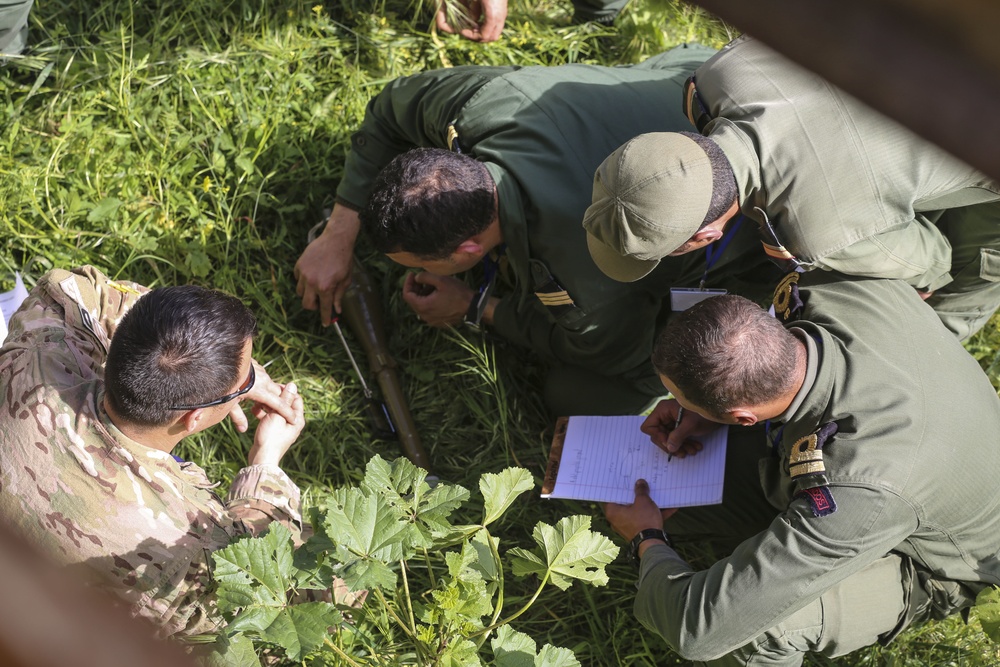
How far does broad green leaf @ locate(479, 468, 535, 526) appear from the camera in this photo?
2391mm

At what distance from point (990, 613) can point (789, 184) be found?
4.86ft

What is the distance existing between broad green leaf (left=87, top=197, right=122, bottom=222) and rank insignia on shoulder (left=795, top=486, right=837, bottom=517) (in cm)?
319

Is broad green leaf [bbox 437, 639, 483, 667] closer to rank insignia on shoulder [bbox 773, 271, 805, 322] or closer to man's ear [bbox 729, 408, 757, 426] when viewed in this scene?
man's ear [bbox 729, 408, 757, 426]

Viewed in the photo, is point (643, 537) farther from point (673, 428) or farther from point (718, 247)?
point (718, 247)

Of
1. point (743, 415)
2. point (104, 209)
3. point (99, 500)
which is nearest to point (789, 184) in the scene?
point (743, 415)

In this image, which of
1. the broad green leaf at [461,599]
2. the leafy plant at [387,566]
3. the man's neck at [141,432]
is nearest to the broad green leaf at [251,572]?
the leafy plant at [387,566]

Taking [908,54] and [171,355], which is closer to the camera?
[908,54]

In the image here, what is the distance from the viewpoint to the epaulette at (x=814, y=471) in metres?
2.54

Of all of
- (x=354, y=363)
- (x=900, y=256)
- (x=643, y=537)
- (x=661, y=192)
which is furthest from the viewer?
(x=354, y=363)

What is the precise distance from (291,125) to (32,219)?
127 cm

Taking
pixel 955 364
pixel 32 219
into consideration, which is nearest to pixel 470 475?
pixel 955 364

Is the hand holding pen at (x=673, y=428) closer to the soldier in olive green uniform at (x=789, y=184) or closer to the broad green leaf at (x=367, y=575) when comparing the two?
the soldier in olive green uniform at (x=789, y=184)

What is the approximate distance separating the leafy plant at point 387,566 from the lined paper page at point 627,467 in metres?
0.86

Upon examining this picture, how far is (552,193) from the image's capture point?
320cm
